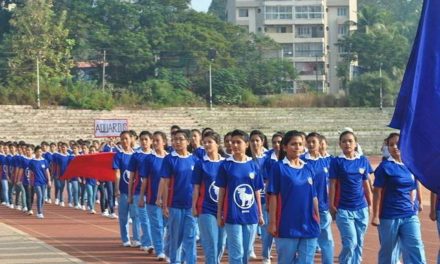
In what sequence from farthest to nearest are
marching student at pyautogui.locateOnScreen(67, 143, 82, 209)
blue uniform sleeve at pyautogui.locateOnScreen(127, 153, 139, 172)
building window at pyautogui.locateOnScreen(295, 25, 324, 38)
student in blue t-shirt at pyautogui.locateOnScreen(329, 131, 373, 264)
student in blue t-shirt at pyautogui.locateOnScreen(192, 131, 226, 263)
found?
building window at pyautogui.locateOnScreen(295, 25, 324, 38), marching student at pyautogui.locateOnScreen(67, 143, 82, 209), blue uniform sleeve at pyautogui.locateOnScreen(127, 153, 139, 172), student in blue t-shirt at pyautogui.locateOnScreen(329, 131, 373, 264), student in blue t-shirt at pyautogui.locateOnScreen(192, 131, 226, 263)

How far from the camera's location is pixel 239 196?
970 centimetres

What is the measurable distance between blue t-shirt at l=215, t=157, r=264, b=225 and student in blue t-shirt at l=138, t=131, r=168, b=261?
10.2 ft

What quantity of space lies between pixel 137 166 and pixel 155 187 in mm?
845

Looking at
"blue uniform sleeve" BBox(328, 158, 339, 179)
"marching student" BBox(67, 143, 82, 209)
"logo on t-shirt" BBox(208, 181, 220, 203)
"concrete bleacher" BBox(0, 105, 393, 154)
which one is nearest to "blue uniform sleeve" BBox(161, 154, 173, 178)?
"logo on t-shirt" BBox(208, 181, 220, 203)

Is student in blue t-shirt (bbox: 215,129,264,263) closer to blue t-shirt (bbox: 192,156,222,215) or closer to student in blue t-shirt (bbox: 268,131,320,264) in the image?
blue t-shirt (bbox: 192,156,222,215)

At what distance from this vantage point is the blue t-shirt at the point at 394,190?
381 inches

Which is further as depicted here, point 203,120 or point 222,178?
point 203,120

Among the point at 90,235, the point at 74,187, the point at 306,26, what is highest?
the point at 306,26

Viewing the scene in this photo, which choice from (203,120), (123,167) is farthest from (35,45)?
(123,167)

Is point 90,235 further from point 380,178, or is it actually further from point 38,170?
point 380,178

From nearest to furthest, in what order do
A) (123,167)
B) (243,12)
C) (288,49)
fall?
(123,167)
(288,49)
(243,12)

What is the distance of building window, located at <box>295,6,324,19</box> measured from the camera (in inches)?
3334

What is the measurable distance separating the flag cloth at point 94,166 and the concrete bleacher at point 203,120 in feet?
74.4

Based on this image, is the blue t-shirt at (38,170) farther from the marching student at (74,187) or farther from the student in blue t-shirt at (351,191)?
the student in blue t-shirt at (351,191)
